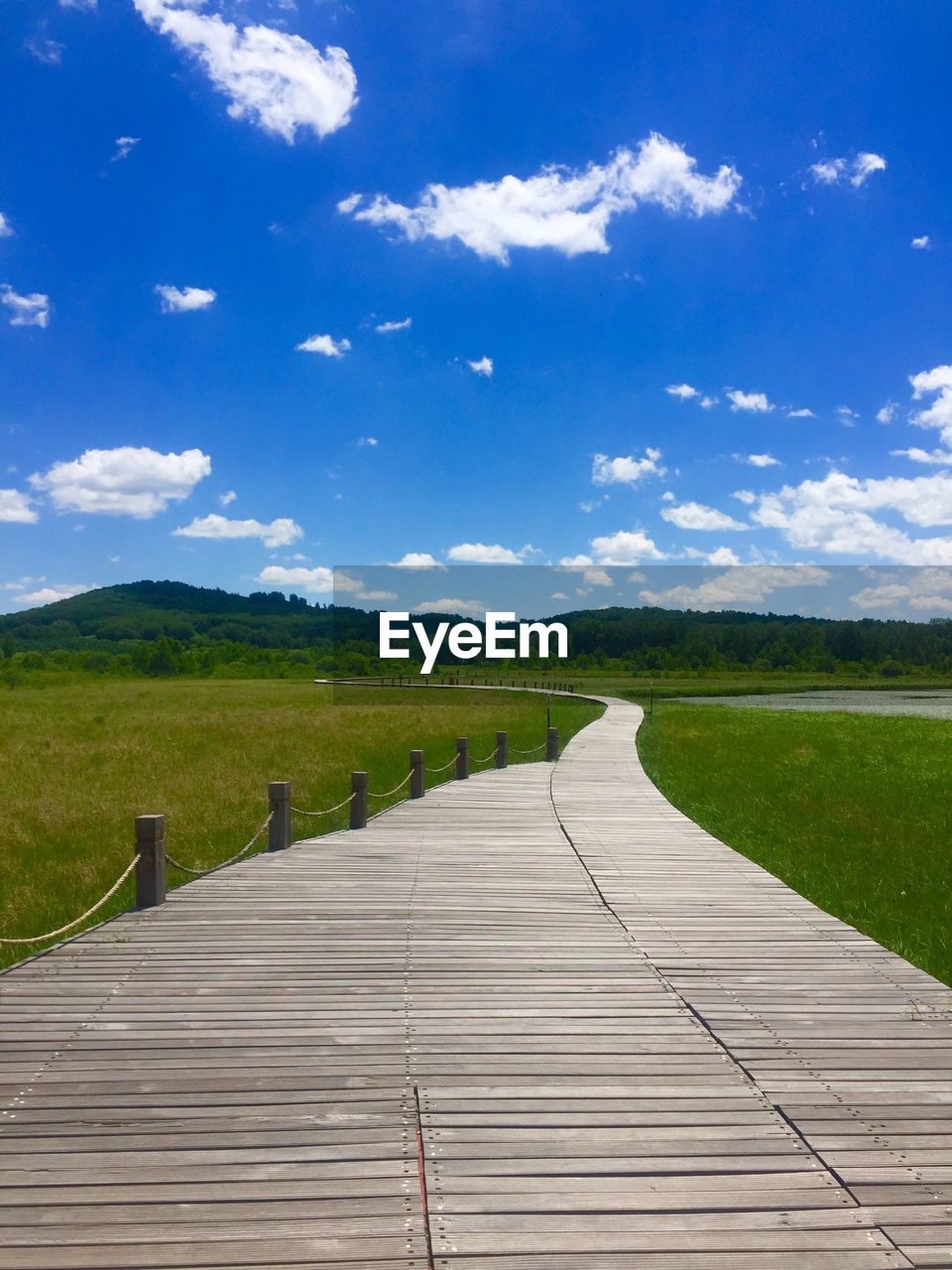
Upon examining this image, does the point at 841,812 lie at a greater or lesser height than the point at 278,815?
lesser

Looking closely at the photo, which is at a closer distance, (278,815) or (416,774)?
(278,815)

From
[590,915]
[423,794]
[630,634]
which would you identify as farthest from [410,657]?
[590,915]

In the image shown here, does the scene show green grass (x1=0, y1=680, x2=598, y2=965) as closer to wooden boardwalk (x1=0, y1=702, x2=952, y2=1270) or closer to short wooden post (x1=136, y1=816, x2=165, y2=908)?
short wooden post (x1=136, y1=816, x2=165, y2=908)

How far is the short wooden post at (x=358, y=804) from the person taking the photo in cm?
1260

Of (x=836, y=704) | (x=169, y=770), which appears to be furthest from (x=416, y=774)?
(x=836, y=704)

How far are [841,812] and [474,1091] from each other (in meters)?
13.2

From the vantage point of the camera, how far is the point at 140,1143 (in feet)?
12.8

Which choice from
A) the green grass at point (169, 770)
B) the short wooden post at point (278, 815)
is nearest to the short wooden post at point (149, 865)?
the green grass at point (169, 770)

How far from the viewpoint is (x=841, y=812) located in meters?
16.0

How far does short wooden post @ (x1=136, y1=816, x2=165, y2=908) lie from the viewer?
801 centimetres

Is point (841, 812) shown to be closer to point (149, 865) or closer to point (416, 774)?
point (416, 774)

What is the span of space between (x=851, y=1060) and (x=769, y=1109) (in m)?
0.81

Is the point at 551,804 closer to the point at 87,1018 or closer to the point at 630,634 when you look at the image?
the point at 87,1018

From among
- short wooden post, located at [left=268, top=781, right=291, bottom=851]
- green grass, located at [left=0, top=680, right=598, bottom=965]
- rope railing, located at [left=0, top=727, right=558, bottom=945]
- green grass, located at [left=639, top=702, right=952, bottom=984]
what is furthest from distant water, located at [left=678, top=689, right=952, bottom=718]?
short wooden post, located at [left=268, top=781, right=291, bottom=851]
